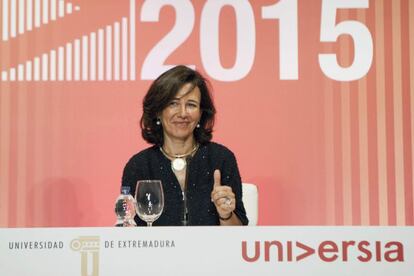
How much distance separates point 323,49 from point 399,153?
842 millimetres

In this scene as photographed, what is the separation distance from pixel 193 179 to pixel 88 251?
1.09 meters

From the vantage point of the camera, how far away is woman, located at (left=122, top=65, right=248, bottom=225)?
2.62 metres

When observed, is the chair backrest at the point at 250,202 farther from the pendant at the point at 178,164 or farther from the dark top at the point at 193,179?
the pendant at the point at 178,164

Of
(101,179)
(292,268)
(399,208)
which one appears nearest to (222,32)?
(101,179)

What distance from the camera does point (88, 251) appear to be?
64.9 inches

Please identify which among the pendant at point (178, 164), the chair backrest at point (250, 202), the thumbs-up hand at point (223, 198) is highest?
the pendant at point (178, 164)

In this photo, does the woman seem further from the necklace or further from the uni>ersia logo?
the uni>ersia logo

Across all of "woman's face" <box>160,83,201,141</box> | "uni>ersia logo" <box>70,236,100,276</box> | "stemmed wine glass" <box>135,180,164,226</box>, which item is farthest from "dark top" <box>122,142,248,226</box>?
"uni>ersia logo" <box>70,236,100,276</box>

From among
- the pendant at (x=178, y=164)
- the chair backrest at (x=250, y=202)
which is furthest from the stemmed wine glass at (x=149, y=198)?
the chair backrest at (x=250, y=202)

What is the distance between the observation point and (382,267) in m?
1.66

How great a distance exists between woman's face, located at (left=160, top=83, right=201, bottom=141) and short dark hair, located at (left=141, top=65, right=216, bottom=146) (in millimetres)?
24

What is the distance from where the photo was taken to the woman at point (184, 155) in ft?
8.59

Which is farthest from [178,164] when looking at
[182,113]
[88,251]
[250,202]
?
[88,251]

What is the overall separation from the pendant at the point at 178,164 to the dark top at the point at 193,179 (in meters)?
0.02
